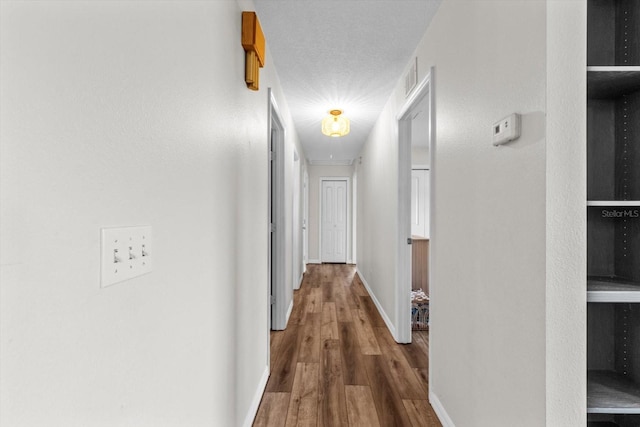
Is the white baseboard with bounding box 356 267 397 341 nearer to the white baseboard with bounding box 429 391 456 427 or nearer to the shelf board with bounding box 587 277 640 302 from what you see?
the white baseboard with bounding box 429 391 456 427

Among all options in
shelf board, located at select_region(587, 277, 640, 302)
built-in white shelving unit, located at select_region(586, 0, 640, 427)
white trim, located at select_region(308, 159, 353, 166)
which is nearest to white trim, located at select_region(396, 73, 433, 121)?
built-in white shelving unit, located at select_region(586, 0, 640, 427)

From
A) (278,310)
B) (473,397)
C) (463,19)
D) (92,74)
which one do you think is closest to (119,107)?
(92,74)

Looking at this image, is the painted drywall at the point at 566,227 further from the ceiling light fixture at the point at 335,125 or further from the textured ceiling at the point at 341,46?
the ceiling light fixture at the point at 335,125

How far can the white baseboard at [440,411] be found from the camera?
5.85 ft

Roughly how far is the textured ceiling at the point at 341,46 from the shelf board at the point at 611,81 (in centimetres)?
109

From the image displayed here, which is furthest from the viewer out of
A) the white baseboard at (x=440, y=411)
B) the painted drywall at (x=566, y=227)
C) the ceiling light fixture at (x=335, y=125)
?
the ceiling light fixture at (x=335, y=125)

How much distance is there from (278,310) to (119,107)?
9.42 ft

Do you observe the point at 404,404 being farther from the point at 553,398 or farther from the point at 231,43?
Answer: the point at 231,43

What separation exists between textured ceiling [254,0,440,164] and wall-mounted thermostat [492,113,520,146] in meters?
1.07

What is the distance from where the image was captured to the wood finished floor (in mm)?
1918

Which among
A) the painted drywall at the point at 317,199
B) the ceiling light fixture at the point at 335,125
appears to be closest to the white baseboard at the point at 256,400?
the ceiling light fixture at the point at 335,125

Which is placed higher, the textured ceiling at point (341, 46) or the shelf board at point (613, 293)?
the textured ceiling at point (341, 46)

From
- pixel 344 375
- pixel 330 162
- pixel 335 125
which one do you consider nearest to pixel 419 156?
pixel 330 162

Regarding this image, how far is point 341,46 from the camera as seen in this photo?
2400 mm
